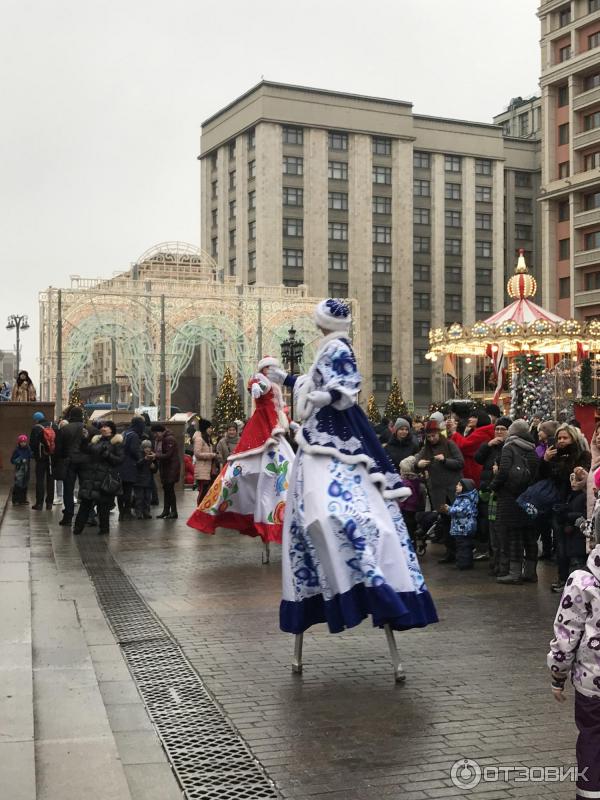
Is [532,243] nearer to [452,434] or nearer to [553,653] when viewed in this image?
[452,434]

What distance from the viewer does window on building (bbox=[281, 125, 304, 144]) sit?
83250mm

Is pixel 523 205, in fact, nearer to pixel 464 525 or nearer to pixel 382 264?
pixel 382 264

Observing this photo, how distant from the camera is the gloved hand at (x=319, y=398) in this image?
633 cm

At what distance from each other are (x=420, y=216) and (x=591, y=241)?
28.6 metres

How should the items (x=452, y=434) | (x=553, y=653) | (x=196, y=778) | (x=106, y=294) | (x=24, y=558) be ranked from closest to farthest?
(x=553, y=653)
(x=196, y=778)
(x=24, y=558)
(x=452, y=434)
(x=106, y=294)

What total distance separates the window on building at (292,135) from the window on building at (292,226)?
6.00 metres

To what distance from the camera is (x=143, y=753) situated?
16.4ft

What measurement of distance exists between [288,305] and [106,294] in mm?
9769

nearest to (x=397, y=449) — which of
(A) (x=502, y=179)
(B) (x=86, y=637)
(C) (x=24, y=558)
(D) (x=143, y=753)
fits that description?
(C) (x=24, y=558)

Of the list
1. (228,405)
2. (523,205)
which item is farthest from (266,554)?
(523,205)

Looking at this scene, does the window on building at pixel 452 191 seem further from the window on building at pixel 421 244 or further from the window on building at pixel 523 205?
the window on building at pixel 523 205

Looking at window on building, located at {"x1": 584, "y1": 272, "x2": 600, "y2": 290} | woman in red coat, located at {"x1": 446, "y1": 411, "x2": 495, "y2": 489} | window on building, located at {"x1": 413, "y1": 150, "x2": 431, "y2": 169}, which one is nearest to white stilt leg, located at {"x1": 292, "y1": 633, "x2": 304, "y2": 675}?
woman in red coat, located at {"x1": 446, "y1": 411, "x2": 495, "y2": 489}

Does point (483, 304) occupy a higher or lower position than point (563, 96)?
lower

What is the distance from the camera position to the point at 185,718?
5582 mm
